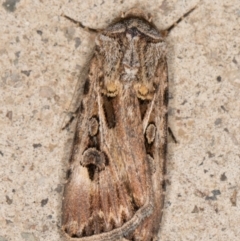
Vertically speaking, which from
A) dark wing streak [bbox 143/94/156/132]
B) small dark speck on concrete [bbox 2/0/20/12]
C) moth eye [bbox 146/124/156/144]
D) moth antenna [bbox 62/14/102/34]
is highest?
moth antenna [bbox 62/14/102/34]

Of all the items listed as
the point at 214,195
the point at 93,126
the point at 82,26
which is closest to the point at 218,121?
the point at 214,195

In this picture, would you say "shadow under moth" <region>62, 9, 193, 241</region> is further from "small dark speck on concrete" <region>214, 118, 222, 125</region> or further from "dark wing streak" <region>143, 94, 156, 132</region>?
"small dark speck on concrete" <region>214, 118, 222, 125</region>

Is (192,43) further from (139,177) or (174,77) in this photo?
(139,177)

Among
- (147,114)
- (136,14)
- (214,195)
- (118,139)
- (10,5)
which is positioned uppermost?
(136,14)

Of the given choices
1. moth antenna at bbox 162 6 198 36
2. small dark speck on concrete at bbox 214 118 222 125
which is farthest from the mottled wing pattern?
small dark speck on concrete at bbox 214 118 222 125

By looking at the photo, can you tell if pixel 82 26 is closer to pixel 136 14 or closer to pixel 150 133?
pixel 136 14

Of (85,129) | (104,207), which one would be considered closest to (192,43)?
(85,129)
